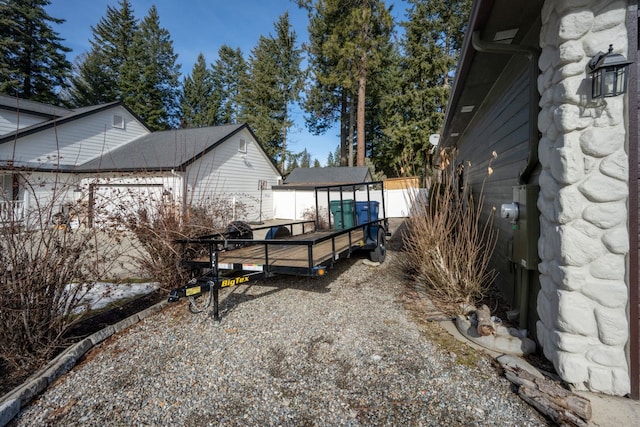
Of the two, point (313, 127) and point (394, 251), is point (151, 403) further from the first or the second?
point (313, 127)

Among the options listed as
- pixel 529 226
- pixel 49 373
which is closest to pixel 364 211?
pixel 529 226


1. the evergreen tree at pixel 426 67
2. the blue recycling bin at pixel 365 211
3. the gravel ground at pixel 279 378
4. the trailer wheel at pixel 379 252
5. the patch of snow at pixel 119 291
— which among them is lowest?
the gravel ground at pixel 279 378

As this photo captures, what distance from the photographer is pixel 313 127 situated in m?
29.8

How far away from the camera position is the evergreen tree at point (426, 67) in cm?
2189

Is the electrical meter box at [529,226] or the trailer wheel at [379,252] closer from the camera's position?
the electrical meter box at [529,226]

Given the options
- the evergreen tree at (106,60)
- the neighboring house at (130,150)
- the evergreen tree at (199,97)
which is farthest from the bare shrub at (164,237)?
the evergreen tree at (199,97)

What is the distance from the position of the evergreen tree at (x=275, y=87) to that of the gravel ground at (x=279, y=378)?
2822 centimetres

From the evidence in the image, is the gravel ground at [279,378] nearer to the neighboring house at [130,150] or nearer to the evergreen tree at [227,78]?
the neighboring house at [130,150]

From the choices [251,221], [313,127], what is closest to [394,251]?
[251,221]

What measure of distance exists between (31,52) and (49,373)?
3362cm

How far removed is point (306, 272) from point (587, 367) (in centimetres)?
253

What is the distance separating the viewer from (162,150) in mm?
14852

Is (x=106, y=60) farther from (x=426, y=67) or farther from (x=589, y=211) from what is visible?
(x=589, y=211)

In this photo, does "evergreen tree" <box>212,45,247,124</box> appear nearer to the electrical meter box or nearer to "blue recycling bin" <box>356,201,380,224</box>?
"blue recycling bin" <box>356,201,380,224</box>
